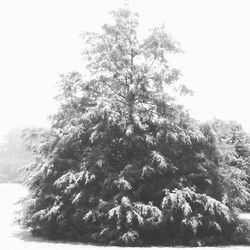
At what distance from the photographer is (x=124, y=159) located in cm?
1586

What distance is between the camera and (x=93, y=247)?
513 inches

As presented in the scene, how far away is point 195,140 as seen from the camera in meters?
15.8

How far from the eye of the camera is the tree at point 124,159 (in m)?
14.1

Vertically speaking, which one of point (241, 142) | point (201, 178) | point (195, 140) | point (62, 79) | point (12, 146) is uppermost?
point (12, 146)

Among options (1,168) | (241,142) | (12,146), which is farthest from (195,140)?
(12,146)

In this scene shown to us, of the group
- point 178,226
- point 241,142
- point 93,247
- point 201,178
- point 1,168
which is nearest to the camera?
point 93,247

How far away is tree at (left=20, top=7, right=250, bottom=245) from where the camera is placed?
14094mm

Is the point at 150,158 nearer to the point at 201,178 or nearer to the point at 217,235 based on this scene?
the point at 201,178

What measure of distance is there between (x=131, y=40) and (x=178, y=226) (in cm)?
848

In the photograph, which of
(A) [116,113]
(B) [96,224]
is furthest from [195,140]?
(B) [96,224]

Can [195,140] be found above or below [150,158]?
above

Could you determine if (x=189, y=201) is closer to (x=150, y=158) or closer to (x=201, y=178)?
(x=201, y=178)

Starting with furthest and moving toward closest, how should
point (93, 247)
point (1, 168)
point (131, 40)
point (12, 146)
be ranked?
point (12, 146)
point (1, 168)
point (131, 40)
point (93, 247)

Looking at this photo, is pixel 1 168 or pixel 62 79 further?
pixel 1 168
